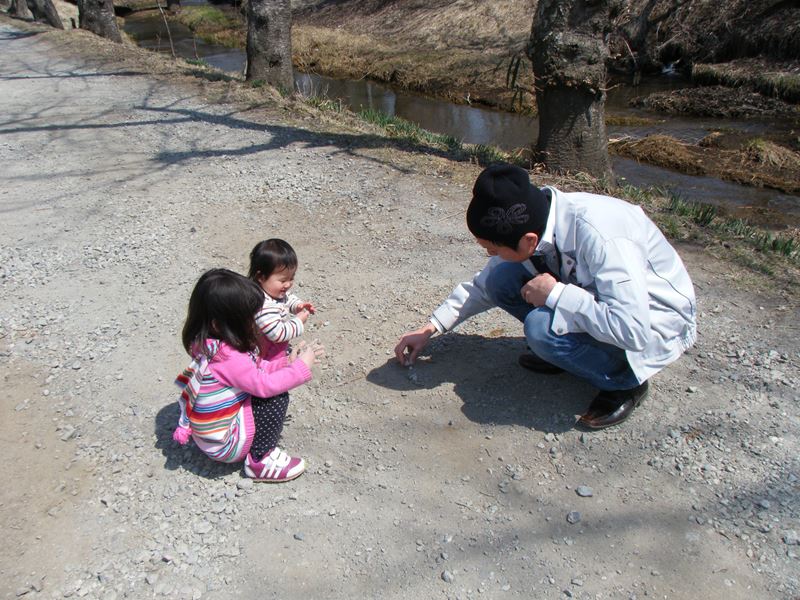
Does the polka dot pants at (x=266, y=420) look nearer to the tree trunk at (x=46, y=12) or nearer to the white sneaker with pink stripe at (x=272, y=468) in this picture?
the white sneaker with pink stripe at (x=272, y=468)

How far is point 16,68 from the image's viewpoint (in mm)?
10930

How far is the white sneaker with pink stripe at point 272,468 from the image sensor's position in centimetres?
256

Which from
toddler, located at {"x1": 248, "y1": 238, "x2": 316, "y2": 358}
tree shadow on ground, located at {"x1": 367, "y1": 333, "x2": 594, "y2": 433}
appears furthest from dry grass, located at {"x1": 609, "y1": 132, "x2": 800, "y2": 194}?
toddler, located at {"x1": 248, "y1": 238, "x2": 316, "y2": 358}

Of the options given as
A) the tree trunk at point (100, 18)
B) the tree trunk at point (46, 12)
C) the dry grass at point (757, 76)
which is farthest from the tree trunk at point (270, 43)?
the tree trunk at point (46, 12)

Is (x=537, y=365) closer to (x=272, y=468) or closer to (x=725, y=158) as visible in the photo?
(x=272, y=468)

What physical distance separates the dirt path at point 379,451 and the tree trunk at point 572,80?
4.74ft

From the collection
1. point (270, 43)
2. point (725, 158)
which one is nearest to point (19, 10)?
point (270, 43)

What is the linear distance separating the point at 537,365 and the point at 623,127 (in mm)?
7842

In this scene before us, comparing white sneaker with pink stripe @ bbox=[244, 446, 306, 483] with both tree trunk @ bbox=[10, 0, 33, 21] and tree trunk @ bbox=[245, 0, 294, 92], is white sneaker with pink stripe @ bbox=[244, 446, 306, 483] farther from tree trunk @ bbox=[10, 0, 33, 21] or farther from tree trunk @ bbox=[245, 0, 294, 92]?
tree trunk @ bbox=[10, 0, 33, 21]

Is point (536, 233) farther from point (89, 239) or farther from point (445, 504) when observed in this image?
point (89, 239)

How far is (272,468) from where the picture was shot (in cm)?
256

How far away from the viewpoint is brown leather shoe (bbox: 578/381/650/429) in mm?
2717

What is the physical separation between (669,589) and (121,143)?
624cm

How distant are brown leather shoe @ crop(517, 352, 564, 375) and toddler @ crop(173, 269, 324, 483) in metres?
1.05
